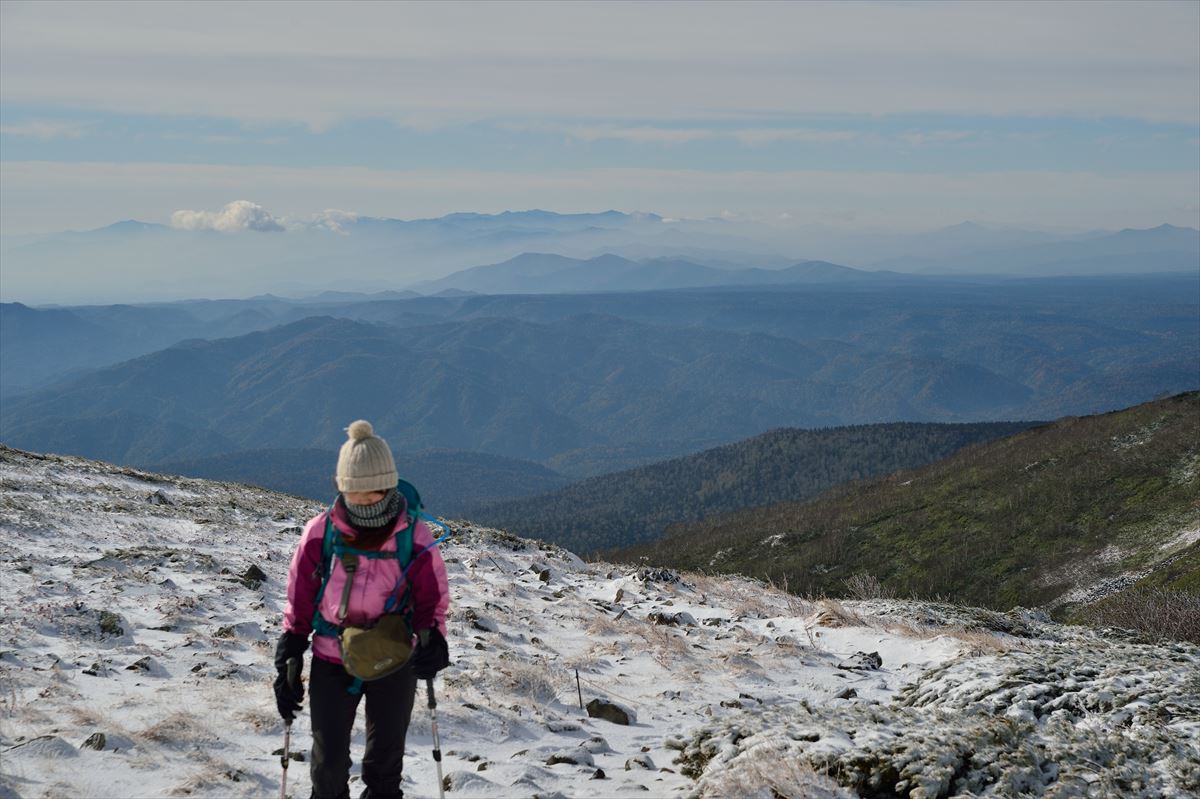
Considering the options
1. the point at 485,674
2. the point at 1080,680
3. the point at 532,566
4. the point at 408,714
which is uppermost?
the point at 408,714

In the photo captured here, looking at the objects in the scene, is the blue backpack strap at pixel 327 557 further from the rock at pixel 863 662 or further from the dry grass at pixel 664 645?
the rock at pixel 863 662

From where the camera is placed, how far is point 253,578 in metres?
14.2

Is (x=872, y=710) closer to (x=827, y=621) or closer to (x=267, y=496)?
(x=827, y=621)

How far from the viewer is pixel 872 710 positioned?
8.35 m

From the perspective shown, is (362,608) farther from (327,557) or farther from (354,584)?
(327,557)

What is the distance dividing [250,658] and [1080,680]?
9.55 m

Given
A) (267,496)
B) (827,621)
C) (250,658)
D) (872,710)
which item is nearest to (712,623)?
(827,621)

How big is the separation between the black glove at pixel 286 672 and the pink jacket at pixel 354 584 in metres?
0.07

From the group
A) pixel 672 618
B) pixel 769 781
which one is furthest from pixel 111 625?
pixel 672 618

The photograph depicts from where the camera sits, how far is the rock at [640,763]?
7816mm

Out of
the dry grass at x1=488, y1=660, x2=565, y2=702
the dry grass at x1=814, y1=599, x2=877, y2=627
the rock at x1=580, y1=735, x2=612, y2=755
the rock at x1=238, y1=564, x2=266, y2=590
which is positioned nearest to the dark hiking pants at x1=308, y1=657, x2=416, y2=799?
the rock at x1=580, y1=735, x2=612, y2=755

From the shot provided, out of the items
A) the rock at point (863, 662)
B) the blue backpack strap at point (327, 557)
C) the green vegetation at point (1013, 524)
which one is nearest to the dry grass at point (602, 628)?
the rock at point (863, 662)

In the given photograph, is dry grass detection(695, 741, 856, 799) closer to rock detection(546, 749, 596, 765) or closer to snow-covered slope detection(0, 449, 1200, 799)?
snow-covered slope detection(0, 449, 1200, 799)

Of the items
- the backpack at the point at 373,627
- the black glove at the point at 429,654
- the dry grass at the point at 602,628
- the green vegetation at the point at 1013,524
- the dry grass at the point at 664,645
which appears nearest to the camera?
the backpack at the point at 373,627
